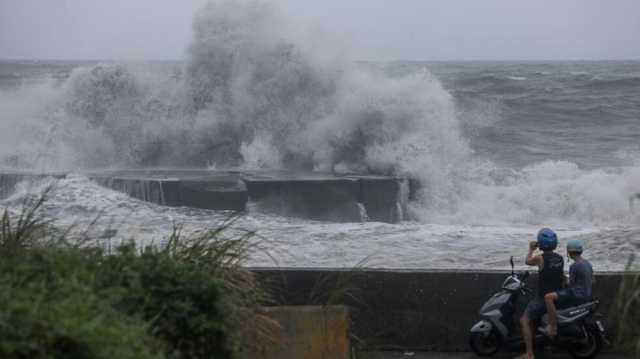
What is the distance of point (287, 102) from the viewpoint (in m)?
24.0

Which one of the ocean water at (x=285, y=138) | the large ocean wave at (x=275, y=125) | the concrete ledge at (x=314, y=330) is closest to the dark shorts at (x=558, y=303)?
the concrete ledge at (x=314, y=330)

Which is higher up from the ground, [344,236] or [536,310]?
[536,310]

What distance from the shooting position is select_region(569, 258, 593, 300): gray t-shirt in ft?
22.9

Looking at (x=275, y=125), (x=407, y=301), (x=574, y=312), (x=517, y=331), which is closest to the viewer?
(x=574, y=312)

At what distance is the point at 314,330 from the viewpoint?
581 centimetres

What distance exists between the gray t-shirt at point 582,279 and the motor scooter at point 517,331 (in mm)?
82

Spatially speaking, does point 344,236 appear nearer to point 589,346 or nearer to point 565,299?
point 565,299

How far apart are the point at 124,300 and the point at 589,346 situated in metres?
3.78

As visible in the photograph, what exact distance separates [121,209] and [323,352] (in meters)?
10.8

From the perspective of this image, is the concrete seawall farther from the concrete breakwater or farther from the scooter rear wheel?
the concrete breakwater

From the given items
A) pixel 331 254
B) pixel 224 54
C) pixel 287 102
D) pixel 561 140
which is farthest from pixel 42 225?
pixel 561 140

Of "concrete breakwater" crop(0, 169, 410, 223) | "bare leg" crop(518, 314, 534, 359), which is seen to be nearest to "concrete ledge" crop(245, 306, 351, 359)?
"bare leg" crop(518, 314, 534, 359)

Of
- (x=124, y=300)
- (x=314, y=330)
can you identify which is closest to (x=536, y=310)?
(x=314, y=330)

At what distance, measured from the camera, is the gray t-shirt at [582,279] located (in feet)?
22.9
